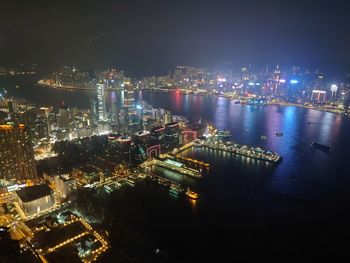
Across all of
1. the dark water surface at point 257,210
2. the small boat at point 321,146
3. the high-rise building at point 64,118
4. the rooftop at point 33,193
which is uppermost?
the high-rise building at point 64,118

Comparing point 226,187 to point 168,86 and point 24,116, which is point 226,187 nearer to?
point 24,116

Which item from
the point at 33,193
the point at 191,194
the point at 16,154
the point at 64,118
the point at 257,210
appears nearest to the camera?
the point at 33,193

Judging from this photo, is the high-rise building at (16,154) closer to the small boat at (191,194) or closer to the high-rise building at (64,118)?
the high-rise building at (64,118)

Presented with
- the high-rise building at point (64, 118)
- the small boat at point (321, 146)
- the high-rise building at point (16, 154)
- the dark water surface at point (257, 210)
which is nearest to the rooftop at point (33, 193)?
the high-rise building at point (16, 154)

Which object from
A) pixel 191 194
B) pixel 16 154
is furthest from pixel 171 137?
pixel 16 154

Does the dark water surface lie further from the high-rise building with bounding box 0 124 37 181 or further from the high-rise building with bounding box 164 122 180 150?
the high-rise building with bounding box 0 124 37 181

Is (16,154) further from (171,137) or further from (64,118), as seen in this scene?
(171,137)
